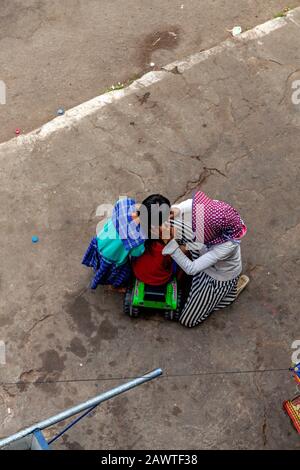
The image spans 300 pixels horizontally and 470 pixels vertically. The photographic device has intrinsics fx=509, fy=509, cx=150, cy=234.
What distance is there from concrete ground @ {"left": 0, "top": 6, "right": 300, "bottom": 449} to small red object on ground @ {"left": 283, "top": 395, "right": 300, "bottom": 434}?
4.6 inches

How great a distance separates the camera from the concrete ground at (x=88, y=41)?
5.89m

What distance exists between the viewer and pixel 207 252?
405 centimetres

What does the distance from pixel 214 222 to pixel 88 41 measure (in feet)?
12.1

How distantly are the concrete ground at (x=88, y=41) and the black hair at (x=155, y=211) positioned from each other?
8.18ft

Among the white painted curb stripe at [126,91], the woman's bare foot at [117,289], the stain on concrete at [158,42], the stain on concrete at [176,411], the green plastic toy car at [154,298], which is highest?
the stain on concrete at [158,42]

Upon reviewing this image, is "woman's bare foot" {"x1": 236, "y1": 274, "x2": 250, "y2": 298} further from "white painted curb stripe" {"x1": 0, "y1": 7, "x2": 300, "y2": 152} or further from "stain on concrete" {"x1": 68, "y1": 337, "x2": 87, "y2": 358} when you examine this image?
"white painted curb stripe" {"x1": 0, "y1": 7, "x2": 300, "y2": 152}

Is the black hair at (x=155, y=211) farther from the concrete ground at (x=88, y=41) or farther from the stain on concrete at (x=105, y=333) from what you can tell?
the concrete ground at (x=88, y=41)

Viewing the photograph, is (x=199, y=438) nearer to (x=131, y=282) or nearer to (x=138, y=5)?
(x=131, y=282)

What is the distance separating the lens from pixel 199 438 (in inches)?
155

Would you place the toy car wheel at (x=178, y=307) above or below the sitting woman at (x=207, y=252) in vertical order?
below

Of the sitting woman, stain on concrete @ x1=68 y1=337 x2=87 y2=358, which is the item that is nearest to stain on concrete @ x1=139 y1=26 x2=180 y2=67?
the sitting woman

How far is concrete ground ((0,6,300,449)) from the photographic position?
4.02 metres

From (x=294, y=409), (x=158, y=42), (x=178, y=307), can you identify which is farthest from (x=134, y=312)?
(x=158, y=42)

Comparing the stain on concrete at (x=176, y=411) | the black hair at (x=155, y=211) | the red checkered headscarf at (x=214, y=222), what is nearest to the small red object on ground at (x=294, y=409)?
the stain on concrete at (x=176, y=411)
